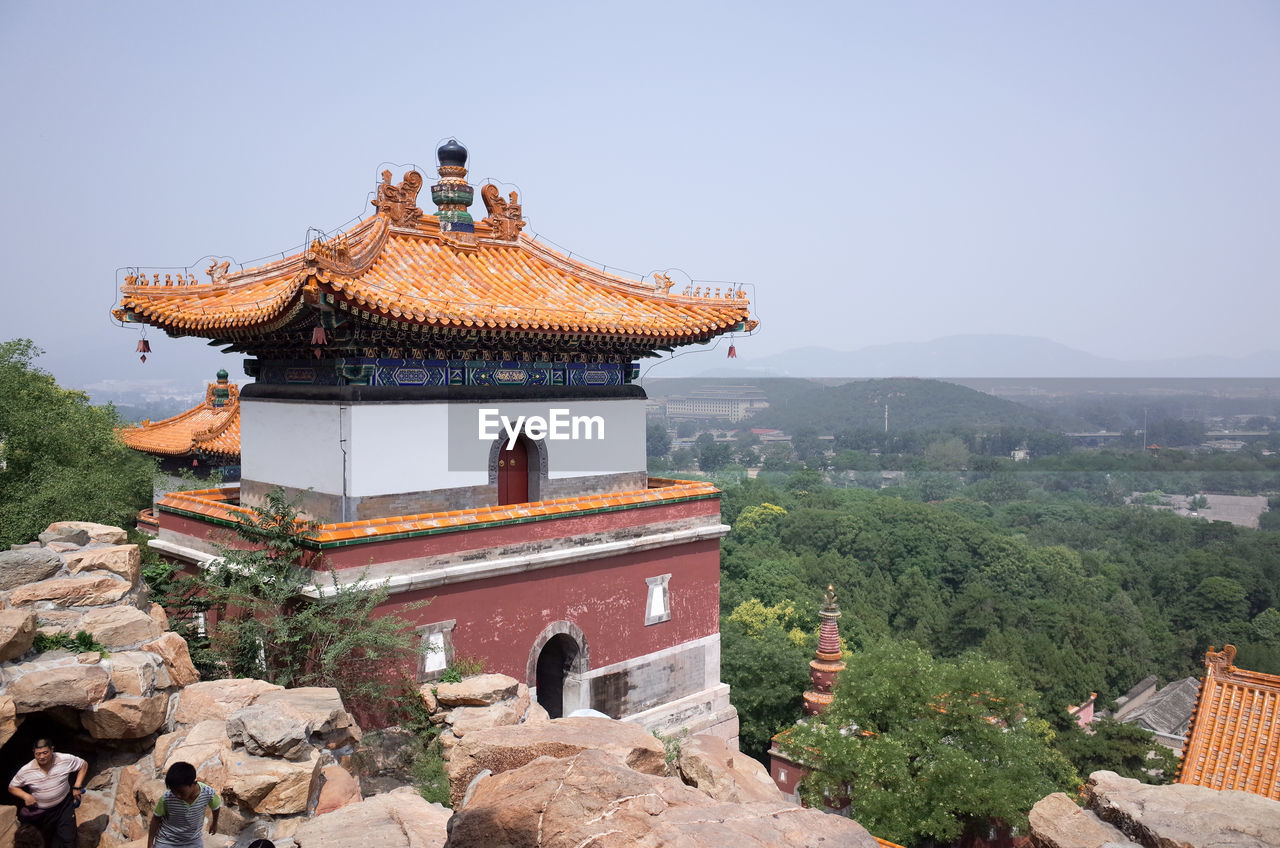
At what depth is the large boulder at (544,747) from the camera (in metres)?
6.95

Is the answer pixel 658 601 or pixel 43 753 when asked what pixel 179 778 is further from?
pixel 658 601

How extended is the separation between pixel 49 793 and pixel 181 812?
1537 millimetres

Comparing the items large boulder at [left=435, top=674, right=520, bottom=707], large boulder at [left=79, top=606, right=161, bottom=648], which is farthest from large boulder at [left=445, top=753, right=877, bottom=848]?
large boulder at [left=79, top=606, right=161, bottom=648]

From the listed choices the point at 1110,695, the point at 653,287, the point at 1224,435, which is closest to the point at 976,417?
the point at 1224,435

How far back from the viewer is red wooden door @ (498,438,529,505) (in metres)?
12.6

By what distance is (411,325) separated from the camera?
35.2ft

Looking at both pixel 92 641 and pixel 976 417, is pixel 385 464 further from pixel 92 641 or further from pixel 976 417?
pixel 976 417

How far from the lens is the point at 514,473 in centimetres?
1278

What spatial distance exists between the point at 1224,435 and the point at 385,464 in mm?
189159

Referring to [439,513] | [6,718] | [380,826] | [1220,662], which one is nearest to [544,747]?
[380,826]

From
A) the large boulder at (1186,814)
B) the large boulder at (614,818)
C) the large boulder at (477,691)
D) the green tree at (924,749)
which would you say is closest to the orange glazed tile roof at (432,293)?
the large boulder at (477,691)

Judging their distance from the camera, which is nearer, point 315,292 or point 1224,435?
point 315,292

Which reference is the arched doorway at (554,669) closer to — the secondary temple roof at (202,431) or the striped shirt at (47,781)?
the striped shirt at (47,781)

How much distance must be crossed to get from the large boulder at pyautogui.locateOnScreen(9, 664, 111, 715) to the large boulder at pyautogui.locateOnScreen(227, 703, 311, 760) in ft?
3.84
